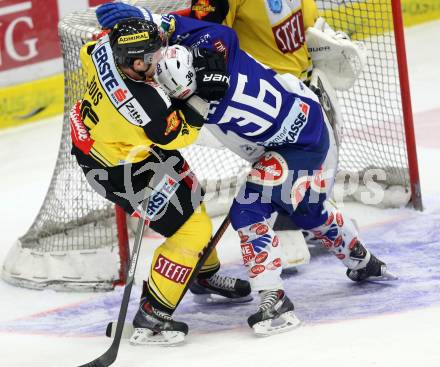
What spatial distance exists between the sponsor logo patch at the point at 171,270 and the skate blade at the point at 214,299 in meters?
0.46

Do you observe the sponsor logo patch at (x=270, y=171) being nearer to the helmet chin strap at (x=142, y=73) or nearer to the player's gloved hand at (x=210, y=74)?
the player's gloved hand at (x=210, y=74)

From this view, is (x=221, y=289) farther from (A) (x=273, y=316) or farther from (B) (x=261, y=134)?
(B) (x=261, y=134)

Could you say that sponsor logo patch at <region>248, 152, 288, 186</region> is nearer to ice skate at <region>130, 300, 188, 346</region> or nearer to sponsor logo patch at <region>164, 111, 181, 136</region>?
sponsor logo patch at <region>164, 111, 181, 136</region>

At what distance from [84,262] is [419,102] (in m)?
2.65

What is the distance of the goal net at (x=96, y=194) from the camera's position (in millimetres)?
4840

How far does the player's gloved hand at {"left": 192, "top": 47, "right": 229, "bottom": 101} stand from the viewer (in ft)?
12.7

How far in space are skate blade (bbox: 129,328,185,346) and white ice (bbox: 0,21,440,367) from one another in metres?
0.03

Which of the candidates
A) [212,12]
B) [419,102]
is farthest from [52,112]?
[212,12]

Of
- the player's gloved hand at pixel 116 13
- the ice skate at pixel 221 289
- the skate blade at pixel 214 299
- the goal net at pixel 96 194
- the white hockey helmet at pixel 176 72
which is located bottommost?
the skate blade at pixel 214 299

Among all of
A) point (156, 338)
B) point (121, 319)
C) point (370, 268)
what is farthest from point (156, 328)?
point (370, 268)

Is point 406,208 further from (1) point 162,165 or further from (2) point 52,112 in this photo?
(2) point 52,112

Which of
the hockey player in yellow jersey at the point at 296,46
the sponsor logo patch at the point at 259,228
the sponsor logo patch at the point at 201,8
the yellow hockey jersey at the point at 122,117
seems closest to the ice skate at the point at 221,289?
the hockey player in yellow jersey at the point at 296,46

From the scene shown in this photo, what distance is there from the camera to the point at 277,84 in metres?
4.17

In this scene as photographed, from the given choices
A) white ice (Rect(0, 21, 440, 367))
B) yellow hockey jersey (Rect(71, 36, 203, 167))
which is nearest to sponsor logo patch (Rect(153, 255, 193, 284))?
white ice (Rect(0, 21, 440, 367))
